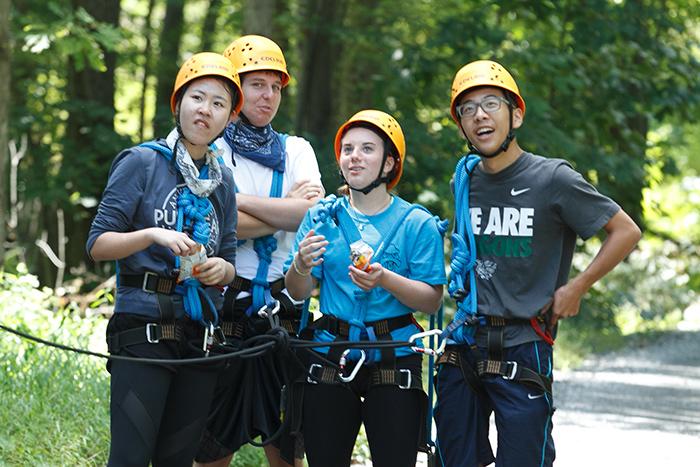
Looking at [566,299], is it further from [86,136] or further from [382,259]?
[86,136]

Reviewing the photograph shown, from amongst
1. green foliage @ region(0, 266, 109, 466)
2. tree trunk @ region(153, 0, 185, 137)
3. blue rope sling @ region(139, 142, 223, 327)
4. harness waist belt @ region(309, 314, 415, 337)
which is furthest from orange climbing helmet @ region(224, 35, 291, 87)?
tree trunk @ region(153, 0, 185, 137)

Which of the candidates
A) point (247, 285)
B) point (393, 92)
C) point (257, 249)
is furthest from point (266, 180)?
point (393, 92)

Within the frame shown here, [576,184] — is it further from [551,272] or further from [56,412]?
[56,412]

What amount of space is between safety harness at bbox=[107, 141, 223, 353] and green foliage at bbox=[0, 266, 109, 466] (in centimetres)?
152

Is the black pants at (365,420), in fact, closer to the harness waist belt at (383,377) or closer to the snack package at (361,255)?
the harness waist belt at (383,377)

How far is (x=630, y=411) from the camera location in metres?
9.91

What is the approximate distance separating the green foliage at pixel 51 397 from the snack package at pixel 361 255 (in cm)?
219

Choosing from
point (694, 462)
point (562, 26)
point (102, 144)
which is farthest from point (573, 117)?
point (694, 462)

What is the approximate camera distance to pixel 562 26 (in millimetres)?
14008

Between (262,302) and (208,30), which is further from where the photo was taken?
(208,30)

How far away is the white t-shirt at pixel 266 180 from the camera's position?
550 centimetres

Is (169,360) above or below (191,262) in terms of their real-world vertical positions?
below

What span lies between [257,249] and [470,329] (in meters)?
1.20

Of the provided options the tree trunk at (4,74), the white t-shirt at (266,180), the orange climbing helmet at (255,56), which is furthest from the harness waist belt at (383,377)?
the tree trunk at (4,74)
